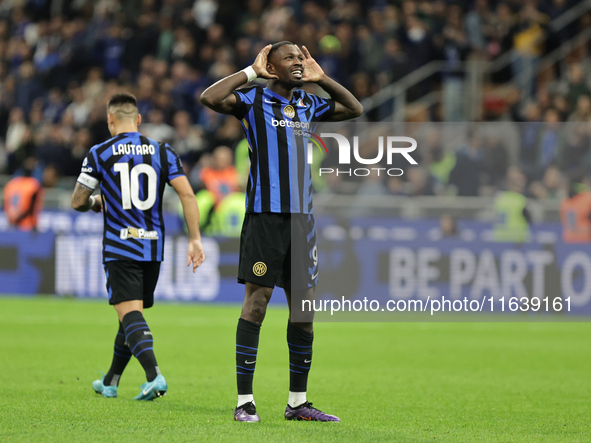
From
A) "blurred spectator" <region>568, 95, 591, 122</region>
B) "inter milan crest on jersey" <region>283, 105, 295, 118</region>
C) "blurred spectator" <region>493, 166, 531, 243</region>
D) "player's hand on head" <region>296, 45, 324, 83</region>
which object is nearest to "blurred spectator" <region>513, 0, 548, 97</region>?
"blurred spectator" <region>568, 95, 591, 122</region>

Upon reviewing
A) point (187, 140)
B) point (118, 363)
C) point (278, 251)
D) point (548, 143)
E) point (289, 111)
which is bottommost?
point (118, 363)

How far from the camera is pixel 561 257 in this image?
40.9 feet

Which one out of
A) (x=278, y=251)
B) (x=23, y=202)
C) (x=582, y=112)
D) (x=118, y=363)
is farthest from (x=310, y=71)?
(x=23, y=202)

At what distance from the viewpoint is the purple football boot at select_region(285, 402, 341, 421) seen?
5.09 meters

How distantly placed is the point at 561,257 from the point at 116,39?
11.4 m

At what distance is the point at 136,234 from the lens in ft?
19.4

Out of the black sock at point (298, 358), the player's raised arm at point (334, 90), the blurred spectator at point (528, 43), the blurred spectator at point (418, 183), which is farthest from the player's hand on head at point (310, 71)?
the blurred spectator at point (528, 43)

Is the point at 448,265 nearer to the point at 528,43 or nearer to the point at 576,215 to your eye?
the point at 576,215

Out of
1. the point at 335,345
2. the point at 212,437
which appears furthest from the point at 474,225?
the point at 212,437

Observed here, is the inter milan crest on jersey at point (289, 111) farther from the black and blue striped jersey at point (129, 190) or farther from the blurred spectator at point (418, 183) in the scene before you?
the blurred spectator at point (418, 183)

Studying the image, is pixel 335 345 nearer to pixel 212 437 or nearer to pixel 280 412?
pixel 280 412

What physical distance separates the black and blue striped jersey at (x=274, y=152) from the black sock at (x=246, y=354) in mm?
Answer: 675

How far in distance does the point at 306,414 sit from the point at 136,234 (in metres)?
1.72

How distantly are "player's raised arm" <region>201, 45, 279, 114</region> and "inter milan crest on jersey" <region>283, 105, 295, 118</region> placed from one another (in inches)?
8.1
